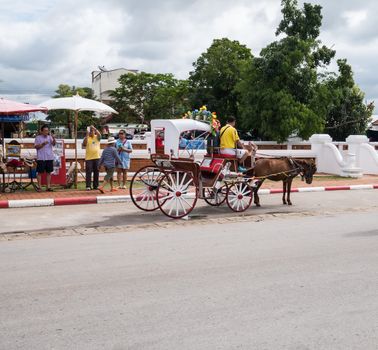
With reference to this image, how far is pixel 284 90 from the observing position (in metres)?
25.8

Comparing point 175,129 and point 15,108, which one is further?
point 15,108

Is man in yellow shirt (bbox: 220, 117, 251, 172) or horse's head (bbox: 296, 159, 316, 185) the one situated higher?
man in yellow shirt (bbox: 220, 117, 251, 172)

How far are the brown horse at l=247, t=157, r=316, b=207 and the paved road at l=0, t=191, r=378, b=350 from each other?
2.85m

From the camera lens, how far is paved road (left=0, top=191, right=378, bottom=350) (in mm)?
4477

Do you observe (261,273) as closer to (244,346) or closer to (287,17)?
(244,346)

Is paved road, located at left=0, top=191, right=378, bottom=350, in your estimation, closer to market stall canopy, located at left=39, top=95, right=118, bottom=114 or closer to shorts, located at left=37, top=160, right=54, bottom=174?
shorts, located at left=37, top=160, right=54, bottom=174

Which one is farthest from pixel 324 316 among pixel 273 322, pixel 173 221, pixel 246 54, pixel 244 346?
pixel 246 54

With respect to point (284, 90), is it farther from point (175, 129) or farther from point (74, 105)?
point (175, 129)

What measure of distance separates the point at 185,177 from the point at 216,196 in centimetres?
160

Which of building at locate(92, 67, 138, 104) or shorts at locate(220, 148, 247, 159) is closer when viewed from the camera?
→ shorts at locate(220, 148, 247, 159)

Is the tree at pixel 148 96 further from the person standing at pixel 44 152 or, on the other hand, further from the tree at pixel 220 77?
the person standing at pixel 44 152

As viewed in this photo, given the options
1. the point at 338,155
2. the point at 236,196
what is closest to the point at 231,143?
the point at 236,196

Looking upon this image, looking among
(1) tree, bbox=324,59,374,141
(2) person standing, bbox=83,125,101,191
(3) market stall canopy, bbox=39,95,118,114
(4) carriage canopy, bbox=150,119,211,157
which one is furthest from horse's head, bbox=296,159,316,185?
(1) tree, bbox=324,59,374,141

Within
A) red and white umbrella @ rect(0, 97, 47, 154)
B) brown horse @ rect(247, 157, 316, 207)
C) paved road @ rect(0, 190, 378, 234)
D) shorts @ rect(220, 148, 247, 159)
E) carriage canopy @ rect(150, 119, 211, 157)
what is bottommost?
paved road @ rect(0, 190, 378, 234)
